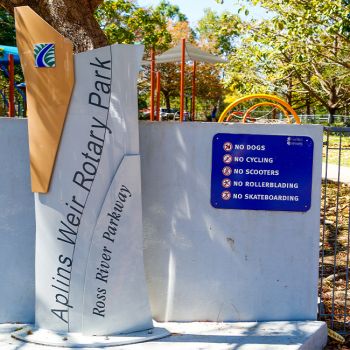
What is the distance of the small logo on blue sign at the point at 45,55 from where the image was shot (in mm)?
3953

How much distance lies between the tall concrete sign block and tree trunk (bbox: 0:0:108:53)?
2316 mm

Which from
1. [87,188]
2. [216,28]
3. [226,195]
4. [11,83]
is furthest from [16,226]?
[216,28]

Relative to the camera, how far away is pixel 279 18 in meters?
9.93

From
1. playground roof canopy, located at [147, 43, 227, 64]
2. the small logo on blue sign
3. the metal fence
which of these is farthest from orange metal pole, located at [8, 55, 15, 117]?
playground roof canopy, located at [147, 43, 227, 64]

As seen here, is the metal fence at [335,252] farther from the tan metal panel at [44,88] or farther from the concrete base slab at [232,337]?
the tan metal panel at [44,88]

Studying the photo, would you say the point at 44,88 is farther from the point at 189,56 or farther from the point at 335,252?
the point at 189,56

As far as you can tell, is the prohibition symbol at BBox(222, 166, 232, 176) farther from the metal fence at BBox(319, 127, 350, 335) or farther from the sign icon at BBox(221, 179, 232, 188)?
the metal fence at BBox(319, 127, 350, 335)

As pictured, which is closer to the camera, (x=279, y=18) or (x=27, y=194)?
(x=27, y=194)

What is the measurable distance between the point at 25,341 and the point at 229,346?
4.95 ft

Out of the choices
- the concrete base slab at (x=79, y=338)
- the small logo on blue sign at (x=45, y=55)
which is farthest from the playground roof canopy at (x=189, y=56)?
the concrete base slab at (x=79, y=338)

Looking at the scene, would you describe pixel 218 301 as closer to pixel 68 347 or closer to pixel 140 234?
pixel 140 234

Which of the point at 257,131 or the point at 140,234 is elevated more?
the point at 257,131

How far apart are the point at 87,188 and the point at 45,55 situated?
995mm

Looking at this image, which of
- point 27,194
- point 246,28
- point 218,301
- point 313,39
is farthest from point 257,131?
point 246,28
